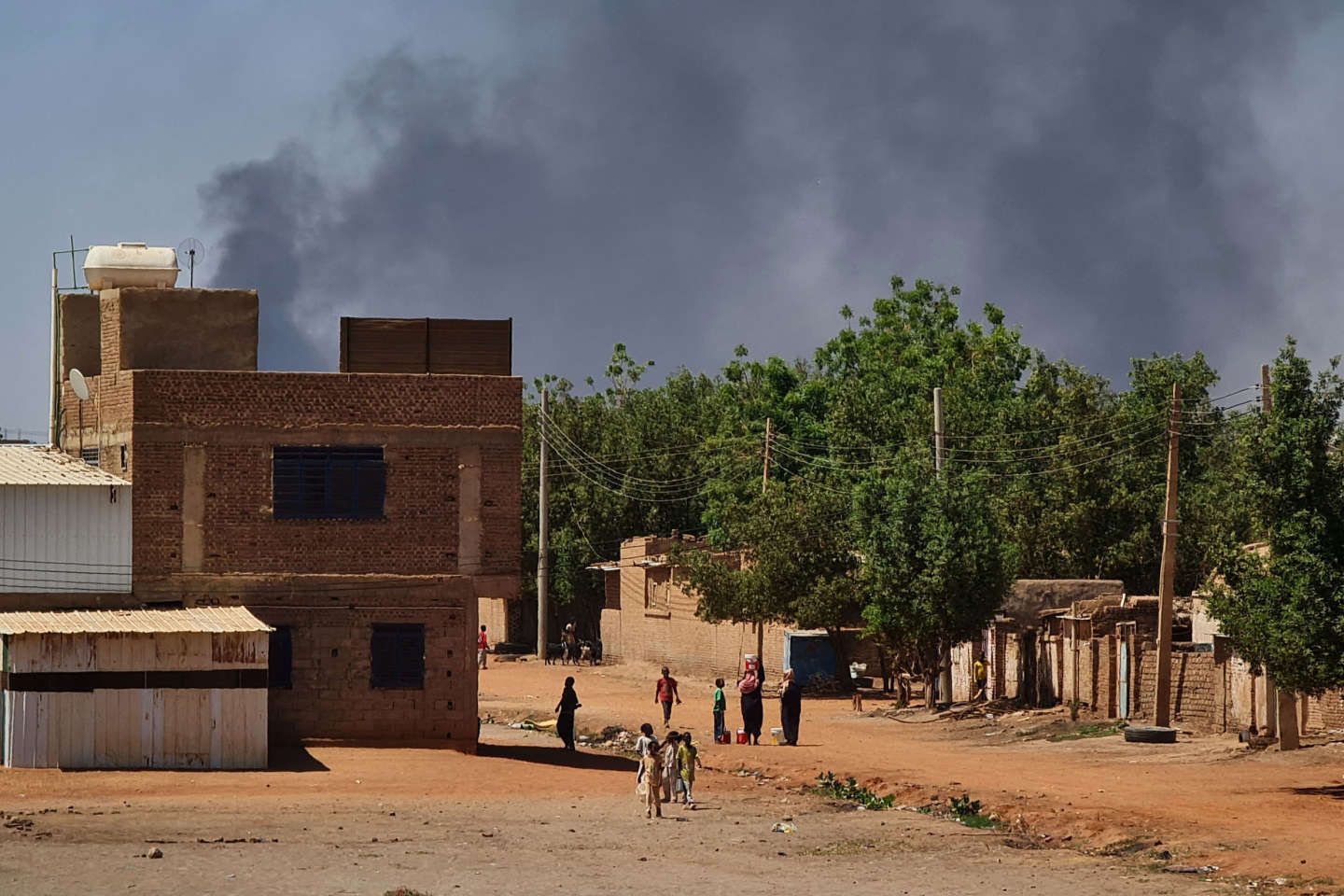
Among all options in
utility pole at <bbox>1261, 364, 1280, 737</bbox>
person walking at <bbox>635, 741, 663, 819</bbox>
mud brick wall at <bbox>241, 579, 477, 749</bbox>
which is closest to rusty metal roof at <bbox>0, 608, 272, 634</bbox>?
mud brick wall at <bbox>241, 579, 477, 749</bbox>

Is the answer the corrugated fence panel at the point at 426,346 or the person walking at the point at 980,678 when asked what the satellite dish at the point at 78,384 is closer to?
the corrugated fence panel at the point at 426,346

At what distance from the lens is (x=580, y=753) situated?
38781 millimetres

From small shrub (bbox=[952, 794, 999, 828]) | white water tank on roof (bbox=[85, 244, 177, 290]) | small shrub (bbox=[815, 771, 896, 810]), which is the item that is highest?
white water tank on roof (bbox=[85, 244, 177, 290])

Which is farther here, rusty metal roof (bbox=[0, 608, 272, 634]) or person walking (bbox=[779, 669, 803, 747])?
person walking (bbox=[779, 669, 803, 747])

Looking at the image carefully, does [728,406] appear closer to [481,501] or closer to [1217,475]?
[1217,475]

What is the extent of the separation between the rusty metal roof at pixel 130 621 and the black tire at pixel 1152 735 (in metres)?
16.3

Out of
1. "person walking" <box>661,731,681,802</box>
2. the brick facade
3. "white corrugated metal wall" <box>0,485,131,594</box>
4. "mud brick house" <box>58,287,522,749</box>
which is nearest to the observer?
"person walking" <box>661,731,681,802</box>

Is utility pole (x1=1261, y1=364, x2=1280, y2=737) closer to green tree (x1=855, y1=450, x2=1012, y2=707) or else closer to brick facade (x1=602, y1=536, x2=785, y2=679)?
green tree (x1=855, y1=450, x2=1012, y2=707)

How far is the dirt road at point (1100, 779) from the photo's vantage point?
24328mm

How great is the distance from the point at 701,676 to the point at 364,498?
3093 cm

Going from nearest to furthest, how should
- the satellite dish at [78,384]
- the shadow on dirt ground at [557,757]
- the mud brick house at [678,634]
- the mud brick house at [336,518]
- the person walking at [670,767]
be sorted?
the person walking at [670,767]
the mud brick house at [336,518]
the shadow on dirt ground at [557,757]
the satellite dish at [78,384]
the mud brick house at [678,634]

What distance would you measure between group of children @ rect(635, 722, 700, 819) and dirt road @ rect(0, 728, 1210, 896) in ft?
1.26

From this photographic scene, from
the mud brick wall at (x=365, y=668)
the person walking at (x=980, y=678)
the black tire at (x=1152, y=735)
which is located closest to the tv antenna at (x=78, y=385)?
the mud brick wall at (x=365, y=668)

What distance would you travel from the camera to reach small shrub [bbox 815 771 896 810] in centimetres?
3003
